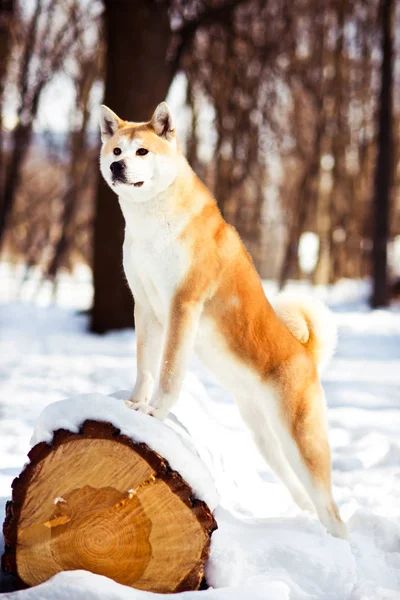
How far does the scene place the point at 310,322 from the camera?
306cm

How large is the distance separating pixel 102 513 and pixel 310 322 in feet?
4.53

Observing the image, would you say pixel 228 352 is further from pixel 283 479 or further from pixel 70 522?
pixel 70 522

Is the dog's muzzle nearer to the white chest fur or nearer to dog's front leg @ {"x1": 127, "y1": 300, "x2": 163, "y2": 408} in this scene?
the white chest fur

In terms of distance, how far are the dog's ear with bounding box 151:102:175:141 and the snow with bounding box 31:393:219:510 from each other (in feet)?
3.89

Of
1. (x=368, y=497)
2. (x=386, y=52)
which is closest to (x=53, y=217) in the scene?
(x=386, y=52)

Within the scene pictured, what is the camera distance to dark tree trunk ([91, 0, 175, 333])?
730 cm

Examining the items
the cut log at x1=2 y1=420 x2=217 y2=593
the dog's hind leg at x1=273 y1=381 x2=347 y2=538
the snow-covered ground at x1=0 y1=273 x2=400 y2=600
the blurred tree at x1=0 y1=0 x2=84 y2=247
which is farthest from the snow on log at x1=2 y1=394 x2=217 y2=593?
the blurred tree at x1=0 y1=0 x2=84 y2=247

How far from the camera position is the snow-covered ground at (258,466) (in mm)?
2311

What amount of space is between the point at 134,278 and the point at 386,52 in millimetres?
10763

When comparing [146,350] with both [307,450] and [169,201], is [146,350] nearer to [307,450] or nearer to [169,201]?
[169,201]

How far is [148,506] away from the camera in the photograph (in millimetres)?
2215

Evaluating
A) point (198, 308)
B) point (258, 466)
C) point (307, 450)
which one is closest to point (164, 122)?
point (198, 308)

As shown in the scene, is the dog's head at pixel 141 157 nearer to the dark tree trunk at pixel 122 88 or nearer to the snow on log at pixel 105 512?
the snow on log at pixel 105 512

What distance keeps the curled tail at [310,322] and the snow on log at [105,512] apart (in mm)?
1073
